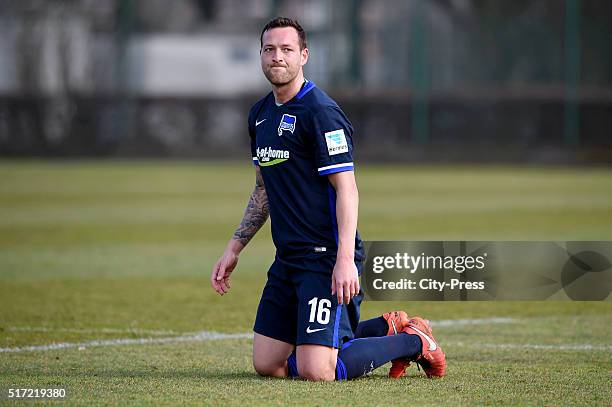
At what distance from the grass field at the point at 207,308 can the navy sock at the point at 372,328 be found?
25 centimetres

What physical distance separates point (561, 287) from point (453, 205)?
1324 cm

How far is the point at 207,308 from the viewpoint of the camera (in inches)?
418

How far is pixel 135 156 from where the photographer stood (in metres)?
36.4

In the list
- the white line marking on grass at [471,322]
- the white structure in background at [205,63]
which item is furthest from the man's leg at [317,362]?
the white structure in background at [205,63]

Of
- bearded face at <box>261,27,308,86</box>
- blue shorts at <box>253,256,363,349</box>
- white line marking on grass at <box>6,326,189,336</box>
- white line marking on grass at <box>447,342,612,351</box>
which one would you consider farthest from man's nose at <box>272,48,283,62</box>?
white line marking on grass at <box>6,326,189,336</box>

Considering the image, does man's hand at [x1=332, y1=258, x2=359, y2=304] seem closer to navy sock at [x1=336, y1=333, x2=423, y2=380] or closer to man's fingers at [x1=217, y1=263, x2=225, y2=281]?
navy sock at [x1=336, y1=333, x2=423, y2=380]

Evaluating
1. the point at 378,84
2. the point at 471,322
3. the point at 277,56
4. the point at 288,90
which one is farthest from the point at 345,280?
the point at 378,84

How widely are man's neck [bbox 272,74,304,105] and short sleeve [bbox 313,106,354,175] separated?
0.24 meters

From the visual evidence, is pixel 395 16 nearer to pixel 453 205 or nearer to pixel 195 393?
pixel 453 205

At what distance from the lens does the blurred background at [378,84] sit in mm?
34938

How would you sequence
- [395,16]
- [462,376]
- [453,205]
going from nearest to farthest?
[462,376]
[453,205]
[395,16]

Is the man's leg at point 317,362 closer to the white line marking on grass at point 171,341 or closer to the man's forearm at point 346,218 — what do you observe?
the man's forearm at point 346,218

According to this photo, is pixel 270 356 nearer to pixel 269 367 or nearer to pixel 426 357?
pixel 269 367

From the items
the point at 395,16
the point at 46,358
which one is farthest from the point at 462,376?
the point at 395,16
